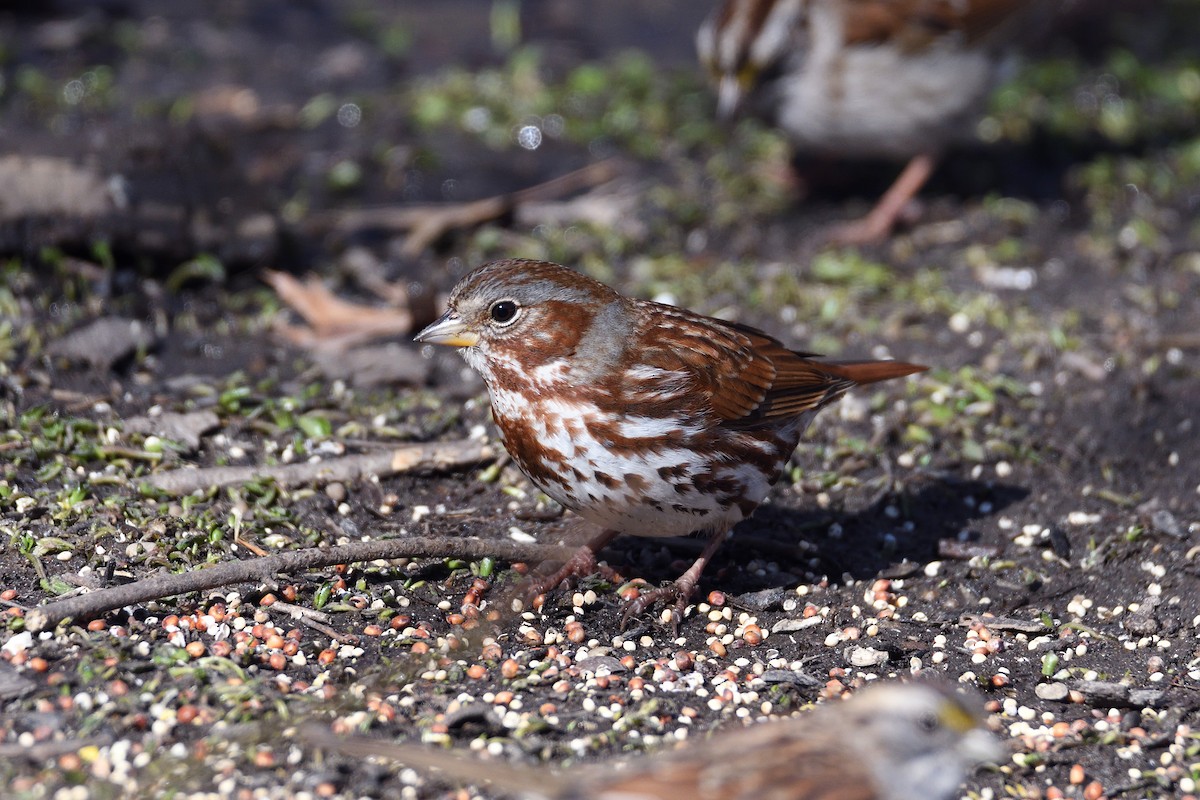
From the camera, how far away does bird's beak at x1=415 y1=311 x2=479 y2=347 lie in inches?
190

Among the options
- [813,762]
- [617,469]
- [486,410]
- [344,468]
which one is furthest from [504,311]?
[813,762]

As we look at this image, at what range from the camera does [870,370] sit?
548 cm

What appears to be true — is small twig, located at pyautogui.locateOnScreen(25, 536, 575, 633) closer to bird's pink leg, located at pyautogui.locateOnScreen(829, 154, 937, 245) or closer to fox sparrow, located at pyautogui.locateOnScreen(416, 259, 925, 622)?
fox sparrow, located at pyautogui.locateOnScreen(416, 259, 925, 622)

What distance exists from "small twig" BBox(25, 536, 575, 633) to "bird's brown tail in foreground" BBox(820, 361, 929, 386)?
1307 millimetres

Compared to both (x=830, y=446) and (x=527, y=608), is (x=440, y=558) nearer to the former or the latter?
(x=527, y=608)

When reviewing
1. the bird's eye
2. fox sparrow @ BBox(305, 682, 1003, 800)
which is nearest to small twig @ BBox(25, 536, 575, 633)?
the bird's eye

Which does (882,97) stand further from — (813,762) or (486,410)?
(813,762)

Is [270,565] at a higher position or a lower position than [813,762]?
higher

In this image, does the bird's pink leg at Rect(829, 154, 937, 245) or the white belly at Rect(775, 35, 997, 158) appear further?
the bird's pink leg at Rect(829, 154, 937, 245)

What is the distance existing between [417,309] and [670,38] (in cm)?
502

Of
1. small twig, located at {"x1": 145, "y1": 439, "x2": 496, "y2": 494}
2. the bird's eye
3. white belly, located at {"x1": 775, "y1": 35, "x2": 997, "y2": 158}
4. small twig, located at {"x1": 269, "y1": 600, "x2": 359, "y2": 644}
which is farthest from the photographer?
white belly, located at {"x1": 775, "y1": 35, "x2": 997, "y2": 158}

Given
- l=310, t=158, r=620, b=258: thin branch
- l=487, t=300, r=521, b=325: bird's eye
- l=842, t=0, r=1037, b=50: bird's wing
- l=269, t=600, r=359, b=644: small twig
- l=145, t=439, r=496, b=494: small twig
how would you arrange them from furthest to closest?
1. l=842, t=0, r=1037, b=50: bird's wing
2. l=310, t=158, r=620, b=258: thin branch
3. l=145, t=439, r=496, b=494: small twig
4. l=487, t=300, r=521, b=325: bird's eye
5. l=269, t=600, r=359, b=644: small twig

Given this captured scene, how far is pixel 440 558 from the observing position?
16.4ft

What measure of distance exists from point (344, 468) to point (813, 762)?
277 centimetres
